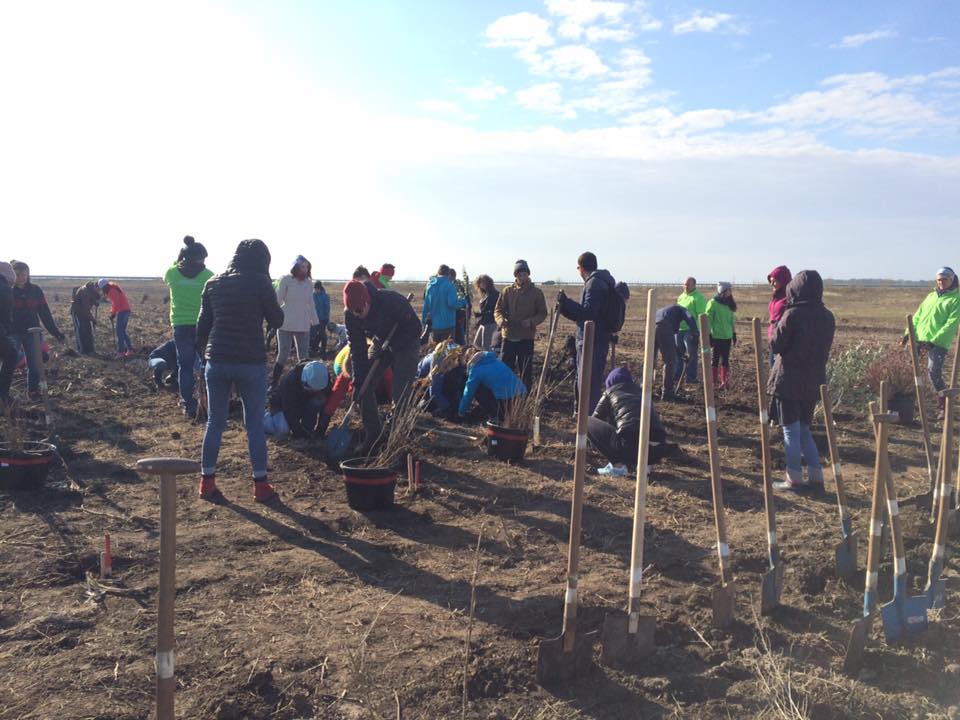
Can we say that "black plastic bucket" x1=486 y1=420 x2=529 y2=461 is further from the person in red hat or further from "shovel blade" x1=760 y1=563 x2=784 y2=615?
"shovel blade" x1=760 y1=563 x2=784 y2=615

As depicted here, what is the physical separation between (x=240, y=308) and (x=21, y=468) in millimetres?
2178

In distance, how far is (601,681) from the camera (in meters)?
3.06

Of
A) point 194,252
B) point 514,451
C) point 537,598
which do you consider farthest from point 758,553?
point 194,252

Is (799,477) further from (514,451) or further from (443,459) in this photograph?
(443,459)

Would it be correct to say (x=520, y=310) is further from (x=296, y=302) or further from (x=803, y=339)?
(x=803, y=339)

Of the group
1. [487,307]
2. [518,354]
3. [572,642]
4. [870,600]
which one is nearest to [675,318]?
[518,354]

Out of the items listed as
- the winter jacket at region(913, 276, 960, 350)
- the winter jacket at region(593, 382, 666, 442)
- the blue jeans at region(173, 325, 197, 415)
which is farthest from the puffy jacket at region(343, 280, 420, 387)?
the winter jacket at region(913, 276, 960, 350)

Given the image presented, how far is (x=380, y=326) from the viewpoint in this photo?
620 cm

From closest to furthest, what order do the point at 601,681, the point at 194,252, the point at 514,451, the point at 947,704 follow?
the point at 947,704
the point at 601,681
the point at 514,451
the point at 194,252

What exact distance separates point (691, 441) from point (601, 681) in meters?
4.92

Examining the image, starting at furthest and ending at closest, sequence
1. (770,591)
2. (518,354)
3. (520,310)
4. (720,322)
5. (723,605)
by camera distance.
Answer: (720,322)
(518,354)
(520,310)
(770,591)
(723,605)

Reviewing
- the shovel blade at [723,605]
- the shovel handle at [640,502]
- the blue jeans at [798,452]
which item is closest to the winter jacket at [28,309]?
the shovel handle at [640,502]

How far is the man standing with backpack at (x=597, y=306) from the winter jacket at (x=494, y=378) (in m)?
0.91

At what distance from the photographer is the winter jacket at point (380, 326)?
6.15 metres
